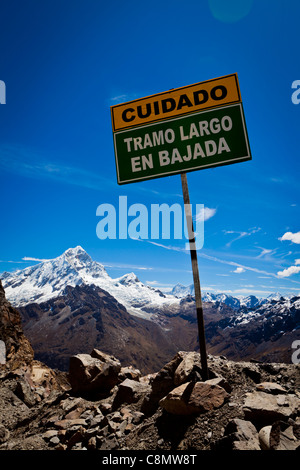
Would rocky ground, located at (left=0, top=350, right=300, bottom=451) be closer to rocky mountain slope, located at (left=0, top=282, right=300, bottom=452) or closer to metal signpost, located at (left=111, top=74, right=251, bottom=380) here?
rocky mountain slope, located at (left=0, top=282, right=300, bottom=452)

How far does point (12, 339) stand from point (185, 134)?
28845mm

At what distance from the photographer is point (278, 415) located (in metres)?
5.79

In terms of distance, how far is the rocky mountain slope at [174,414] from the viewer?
5.78m

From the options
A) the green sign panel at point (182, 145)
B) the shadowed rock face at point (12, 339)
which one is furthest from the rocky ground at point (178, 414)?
the shadowed rock face at point (12, 339)

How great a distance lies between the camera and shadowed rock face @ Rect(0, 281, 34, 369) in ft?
81.6

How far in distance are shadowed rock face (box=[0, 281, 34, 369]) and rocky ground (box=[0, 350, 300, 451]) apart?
1395 centimetres

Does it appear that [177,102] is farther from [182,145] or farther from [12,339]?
[12,339]

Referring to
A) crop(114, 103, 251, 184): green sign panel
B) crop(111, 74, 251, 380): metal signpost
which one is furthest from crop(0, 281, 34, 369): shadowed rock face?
crop(114, 103, 251, 184): green sign panel

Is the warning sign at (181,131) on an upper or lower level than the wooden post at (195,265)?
upper

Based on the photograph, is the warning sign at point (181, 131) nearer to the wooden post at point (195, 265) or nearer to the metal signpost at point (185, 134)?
the metal signpost at point (185, 134)

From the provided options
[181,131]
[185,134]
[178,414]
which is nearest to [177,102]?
[181,131]

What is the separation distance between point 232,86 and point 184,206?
401 centimetres
